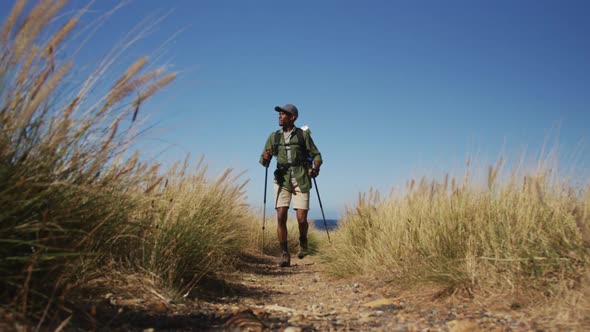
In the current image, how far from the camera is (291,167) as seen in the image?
277 inches

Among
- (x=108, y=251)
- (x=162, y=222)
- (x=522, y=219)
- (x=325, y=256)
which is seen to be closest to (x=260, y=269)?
(x=325, y=256)

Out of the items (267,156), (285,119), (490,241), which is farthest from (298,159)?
(490,241)

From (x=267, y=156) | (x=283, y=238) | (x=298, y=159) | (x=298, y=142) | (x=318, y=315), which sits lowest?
(x=318, y=315)

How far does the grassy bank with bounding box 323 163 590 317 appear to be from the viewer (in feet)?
8.65

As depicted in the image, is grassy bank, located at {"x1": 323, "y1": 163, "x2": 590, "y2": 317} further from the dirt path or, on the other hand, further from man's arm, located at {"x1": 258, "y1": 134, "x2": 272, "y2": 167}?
man's arm, located at {"x1": 258, "y1": 134, "x2": 272, "y2": 167}

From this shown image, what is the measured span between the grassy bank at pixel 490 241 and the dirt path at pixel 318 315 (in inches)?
10.2

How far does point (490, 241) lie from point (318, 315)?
1.42m

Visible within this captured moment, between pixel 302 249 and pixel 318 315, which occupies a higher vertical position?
pixel 302 249

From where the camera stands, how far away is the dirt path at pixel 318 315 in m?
2.40

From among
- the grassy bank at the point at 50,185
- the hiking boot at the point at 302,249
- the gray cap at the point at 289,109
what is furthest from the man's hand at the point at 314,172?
the grassy bank at the point at 50,185

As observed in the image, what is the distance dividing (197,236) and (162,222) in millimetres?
387

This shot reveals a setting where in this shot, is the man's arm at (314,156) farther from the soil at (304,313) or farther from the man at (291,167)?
the soil at (304,313)

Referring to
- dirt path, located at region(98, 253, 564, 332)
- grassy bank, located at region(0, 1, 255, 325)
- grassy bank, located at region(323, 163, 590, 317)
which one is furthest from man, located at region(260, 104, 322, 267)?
grassy bank, located at region(0, 1, 255, 325)

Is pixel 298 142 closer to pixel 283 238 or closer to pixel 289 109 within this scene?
pixel 289 109
